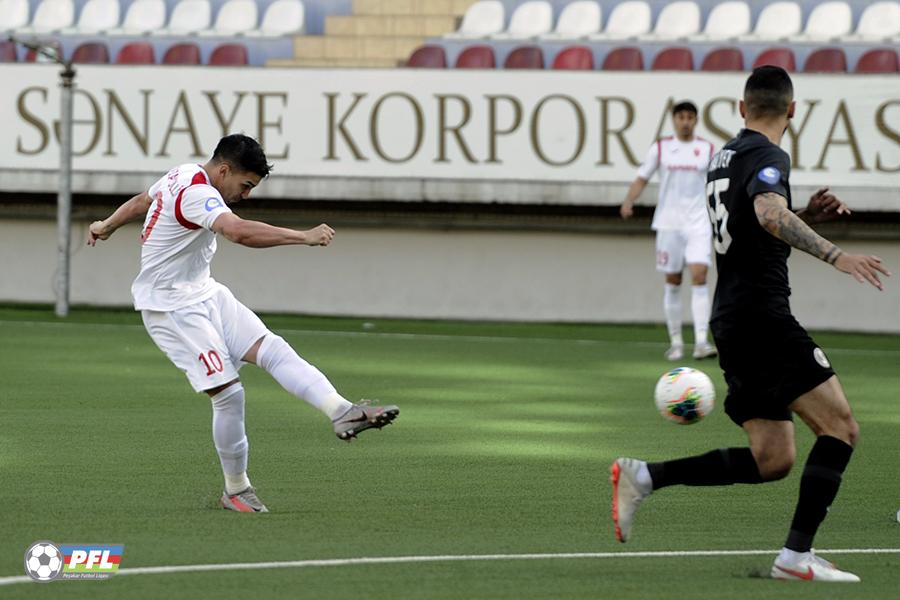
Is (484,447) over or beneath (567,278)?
over

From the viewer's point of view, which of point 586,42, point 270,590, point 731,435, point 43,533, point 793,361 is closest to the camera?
point 270,590

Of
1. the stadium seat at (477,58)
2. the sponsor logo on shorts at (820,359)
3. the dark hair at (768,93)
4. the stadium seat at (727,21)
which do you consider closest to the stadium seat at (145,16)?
the stadium seat at (477,58)

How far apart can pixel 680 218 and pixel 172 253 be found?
9334 millimetres

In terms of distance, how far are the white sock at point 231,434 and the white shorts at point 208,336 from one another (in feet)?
0.26

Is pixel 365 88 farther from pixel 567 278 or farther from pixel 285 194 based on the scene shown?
pixel 567 278

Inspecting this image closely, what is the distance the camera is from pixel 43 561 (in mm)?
6957

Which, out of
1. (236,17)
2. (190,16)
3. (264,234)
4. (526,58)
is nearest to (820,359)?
(264,234)

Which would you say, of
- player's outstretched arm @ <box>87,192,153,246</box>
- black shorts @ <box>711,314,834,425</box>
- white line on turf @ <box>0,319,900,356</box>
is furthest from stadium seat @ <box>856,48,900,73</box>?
black shorts @ <box>711,314,834,425</box>

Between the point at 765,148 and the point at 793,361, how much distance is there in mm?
802

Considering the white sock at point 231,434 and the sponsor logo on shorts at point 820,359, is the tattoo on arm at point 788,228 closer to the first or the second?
the sponsor logo on shorts at point 820,359

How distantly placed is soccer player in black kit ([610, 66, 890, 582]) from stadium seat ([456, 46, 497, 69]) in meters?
16.3

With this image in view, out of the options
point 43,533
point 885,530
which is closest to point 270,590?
point 43,533

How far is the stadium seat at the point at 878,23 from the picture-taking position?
915 inches

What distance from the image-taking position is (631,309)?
866 inches
